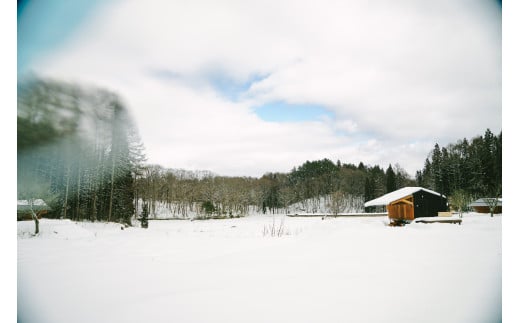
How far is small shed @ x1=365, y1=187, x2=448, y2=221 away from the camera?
25.1 meters

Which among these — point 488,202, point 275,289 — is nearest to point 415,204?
point 488,202

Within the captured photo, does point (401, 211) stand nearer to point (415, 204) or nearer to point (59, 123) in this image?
point (415, 204)

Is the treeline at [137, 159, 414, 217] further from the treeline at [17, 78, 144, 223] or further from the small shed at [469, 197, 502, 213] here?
the treeline at [17, 78, 144, 223]

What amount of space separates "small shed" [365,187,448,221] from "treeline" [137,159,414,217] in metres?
19.8

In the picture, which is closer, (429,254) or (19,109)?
(19,109)

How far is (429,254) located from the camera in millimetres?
4125

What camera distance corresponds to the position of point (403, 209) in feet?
83.4

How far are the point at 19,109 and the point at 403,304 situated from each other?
15.0 feet

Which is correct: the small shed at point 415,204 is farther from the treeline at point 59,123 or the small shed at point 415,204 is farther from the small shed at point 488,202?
the treeline at point 59,123

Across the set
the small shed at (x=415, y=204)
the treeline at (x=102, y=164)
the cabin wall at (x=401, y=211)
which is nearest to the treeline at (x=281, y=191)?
the treeline at (x=102, y=164)

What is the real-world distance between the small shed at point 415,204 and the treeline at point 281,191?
19.8 meters

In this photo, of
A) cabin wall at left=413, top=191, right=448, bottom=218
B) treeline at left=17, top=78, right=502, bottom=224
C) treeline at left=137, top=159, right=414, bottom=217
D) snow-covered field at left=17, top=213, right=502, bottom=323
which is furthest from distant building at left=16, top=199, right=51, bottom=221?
treeline at left=137, top=159, right=414, bottom=217
